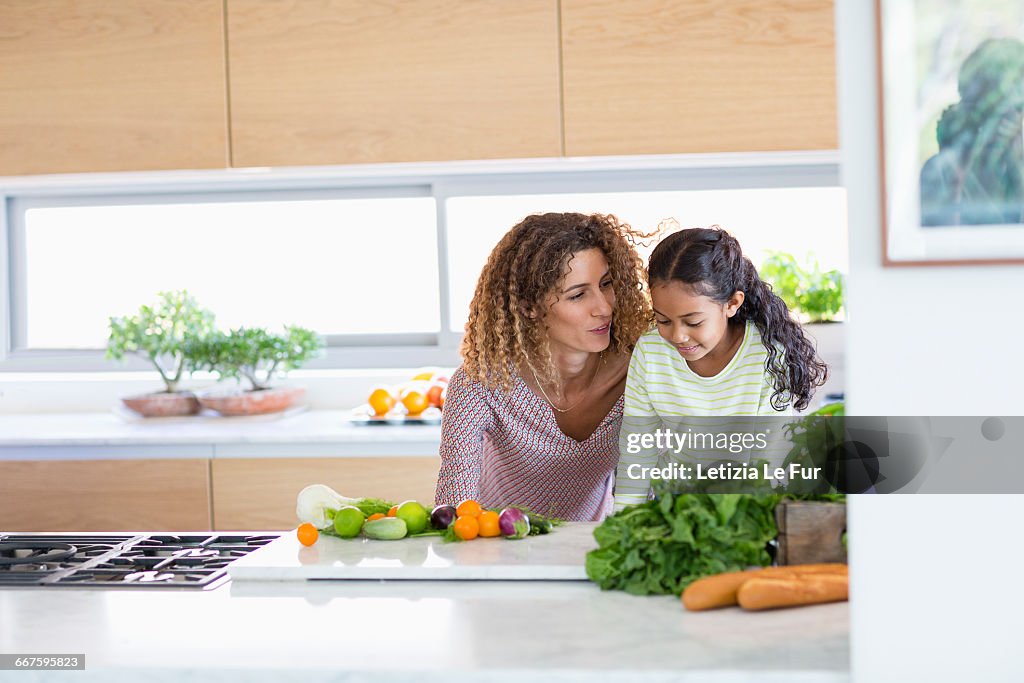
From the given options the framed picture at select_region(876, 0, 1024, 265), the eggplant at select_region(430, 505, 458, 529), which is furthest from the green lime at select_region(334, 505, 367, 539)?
the framed picture at select_region(876, 0, 1024, 265)

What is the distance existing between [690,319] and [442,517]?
0.73m

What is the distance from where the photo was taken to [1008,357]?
1.04m

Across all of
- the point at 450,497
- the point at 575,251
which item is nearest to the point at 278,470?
the point at 450,497

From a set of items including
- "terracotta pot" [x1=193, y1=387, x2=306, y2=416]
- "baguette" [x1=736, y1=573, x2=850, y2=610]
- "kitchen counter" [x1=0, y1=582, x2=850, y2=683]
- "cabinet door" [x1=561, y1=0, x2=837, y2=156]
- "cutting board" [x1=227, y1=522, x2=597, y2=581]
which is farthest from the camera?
"terracotta pot" [x1=193, y1=387, x2=306, y2=416]

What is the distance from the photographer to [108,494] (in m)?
3.09

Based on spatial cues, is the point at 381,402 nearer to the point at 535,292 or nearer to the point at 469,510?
the point at 535,292

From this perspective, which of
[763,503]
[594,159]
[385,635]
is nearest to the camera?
[385,635]

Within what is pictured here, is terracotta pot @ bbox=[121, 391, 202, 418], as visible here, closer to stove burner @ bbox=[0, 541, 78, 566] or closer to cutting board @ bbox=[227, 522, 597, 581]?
stove burner @ bbox=[0, 541, 78, 566]

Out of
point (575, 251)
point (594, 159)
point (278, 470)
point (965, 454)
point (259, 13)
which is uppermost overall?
point (259, 13)

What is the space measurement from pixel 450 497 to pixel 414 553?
0.54 m

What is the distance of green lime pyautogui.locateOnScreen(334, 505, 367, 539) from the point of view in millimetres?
1669

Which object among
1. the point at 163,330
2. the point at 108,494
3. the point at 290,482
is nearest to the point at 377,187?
the point at 163,330

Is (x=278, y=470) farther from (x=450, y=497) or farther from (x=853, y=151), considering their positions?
(x=853, y=151)

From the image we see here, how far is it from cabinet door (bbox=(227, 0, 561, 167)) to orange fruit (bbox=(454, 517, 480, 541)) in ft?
5.83
